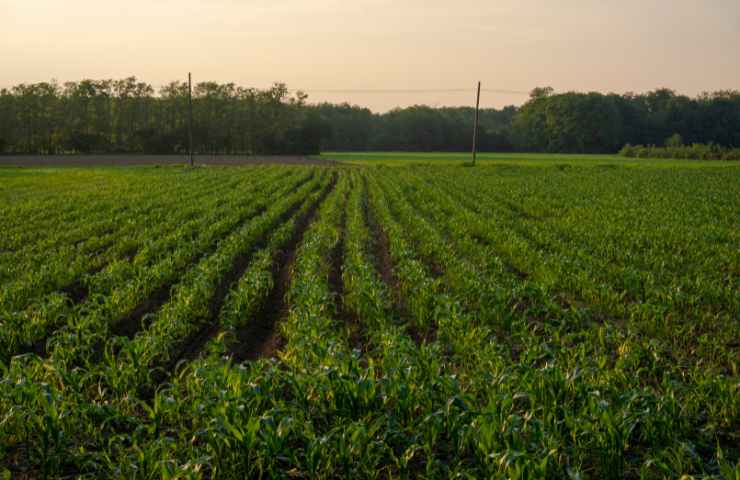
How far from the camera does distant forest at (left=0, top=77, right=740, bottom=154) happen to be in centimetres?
8738

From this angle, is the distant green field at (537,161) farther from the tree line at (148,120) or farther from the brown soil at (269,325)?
the brown soil at (269,325)

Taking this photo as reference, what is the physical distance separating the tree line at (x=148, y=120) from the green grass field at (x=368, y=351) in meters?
74.8

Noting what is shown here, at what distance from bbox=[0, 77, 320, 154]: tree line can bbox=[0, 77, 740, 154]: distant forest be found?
169 millimetres

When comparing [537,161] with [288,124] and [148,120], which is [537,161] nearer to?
[288,124]

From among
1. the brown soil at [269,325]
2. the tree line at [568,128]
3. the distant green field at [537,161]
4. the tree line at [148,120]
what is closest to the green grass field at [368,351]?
the brown soil at [269,325]

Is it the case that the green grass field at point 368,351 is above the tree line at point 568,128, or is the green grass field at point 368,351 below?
below

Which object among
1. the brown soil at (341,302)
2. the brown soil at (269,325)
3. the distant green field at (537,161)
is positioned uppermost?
the distant green field at (537,161)

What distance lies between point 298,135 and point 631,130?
69.5 m

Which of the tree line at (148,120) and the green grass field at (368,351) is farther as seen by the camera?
the tree line at (148,120)

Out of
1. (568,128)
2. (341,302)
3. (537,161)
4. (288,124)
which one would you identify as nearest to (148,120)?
(288,124)

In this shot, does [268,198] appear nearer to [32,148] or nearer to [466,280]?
[466,280]

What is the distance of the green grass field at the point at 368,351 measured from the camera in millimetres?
4641

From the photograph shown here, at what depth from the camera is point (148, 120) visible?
99.9 metres

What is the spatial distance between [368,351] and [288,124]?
103875mm
